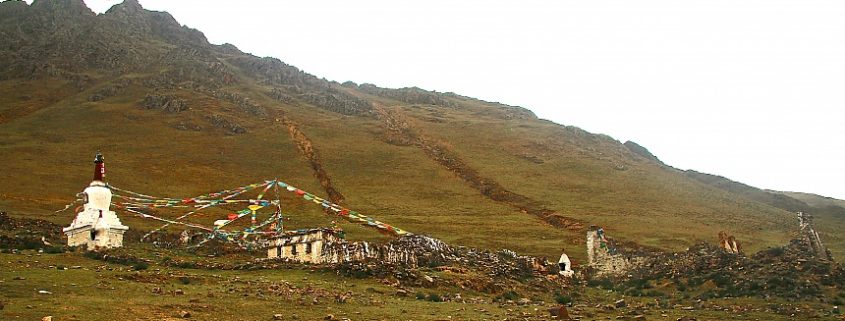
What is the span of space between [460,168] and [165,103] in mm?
47332

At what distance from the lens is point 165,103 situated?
10950 cm

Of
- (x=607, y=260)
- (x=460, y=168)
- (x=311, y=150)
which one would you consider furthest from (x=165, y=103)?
(x=607, y=260)

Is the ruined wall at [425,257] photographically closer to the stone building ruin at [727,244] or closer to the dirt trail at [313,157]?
the stone building ruin at [727,244]

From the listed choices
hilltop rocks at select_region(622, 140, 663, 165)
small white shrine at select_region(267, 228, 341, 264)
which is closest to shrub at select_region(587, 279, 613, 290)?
small white shrine at select_region(267, 228, 341, 264)

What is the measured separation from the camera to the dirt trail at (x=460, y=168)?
6938 cm

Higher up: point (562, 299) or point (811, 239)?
point (811, 239)

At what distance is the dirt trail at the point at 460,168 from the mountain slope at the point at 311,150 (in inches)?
13.1

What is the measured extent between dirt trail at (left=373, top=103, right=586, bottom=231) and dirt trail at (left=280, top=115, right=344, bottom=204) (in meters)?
13.7

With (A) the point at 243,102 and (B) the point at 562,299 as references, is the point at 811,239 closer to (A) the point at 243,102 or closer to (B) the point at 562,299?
(B) the point at 562,299

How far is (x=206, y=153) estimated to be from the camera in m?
87.6

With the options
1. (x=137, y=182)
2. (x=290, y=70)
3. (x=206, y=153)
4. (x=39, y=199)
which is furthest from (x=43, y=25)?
(x=39, y=199)

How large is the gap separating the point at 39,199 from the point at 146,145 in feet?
106

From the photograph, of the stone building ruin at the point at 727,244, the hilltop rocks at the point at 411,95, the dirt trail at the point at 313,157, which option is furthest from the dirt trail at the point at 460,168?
the hilltop rocks at the point at 411,95

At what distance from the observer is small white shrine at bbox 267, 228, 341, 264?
105 feet
